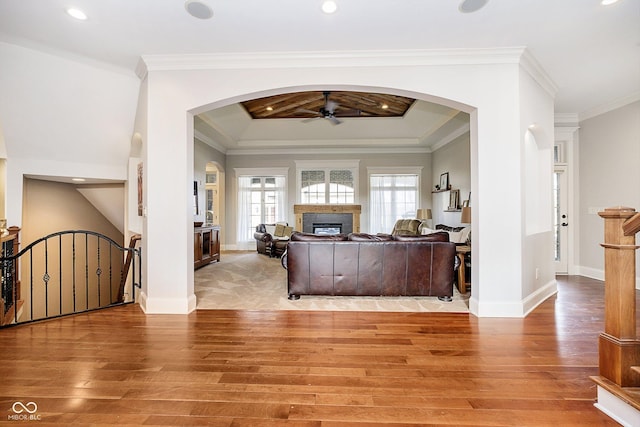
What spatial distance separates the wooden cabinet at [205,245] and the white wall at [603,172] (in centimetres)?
661

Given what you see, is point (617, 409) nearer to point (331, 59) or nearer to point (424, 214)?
point (331, 59)

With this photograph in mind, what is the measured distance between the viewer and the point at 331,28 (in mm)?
2949

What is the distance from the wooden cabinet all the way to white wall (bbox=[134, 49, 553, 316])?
216cm

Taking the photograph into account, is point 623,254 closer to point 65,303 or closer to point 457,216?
point 457,216

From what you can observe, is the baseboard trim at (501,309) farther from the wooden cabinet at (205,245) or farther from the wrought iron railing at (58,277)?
the wooden cabinet at (205,245)

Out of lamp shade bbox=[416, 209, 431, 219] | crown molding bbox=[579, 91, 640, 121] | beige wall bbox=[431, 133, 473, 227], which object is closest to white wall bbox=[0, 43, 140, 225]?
beige wall bbox=[431, 133, 473, 227]

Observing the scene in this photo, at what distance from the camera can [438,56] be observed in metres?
3.37

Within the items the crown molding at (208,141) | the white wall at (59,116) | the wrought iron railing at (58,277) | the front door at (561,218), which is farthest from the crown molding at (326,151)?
the white wall at (59,116)

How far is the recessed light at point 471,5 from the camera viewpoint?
8.41 feet

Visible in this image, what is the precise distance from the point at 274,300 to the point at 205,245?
2944 mm

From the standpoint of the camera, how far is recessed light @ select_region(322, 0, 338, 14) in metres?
2.58

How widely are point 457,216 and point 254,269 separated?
4.47m

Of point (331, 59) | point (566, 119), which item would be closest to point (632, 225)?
point (331, 59)

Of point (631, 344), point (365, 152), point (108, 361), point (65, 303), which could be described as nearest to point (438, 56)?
point (631, 344)
